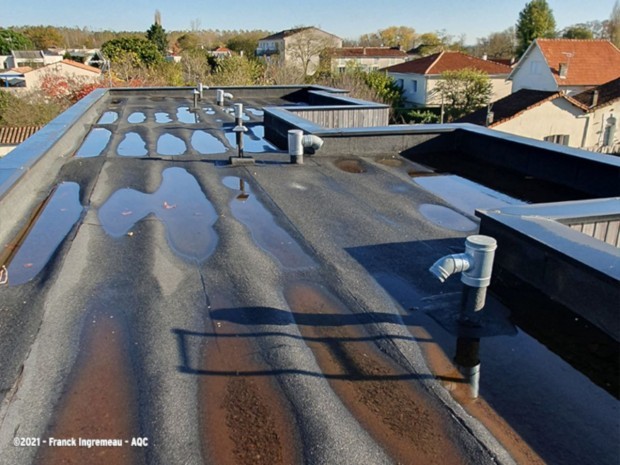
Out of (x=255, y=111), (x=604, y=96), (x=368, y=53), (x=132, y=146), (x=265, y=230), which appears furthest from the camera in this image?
(x=368, y=53)

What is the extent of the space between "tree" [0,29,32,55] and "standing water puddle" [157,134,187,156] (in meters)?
84.0

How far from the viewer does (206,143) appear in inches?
440

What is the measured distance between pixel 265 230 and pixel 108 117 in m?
11.5

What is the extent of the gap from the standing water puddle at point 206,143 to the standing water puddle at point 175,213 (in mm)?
2357

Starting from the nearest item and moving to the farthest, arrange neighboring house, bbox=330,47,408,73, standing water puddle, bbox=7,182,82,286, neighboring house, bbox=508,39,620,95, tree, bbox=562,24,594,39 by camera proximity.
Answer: standing water puddle, bbox=7,182,82,286 → neighboring house, bbox=508,39,620,95 → neighboring house, bbox=330,47,408,73 → tree, bbox=562,24,594,39

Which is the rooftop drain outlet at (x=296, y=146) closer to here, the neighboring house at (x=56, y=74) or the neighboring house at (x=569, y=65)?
the neighboring house at (x=56, y=74)

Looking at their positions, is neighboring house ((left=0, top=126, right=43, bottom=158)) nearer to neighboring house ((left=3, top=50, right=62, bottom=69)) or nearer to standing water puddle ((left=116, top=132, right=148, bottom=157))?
standing water puddle ((left=116, top=132, right=148, bottom=157))

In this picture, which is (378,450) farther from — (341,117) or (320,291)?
(341,117)

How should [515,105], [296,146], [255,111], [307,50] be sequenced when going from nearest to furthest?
[296,146] < [255,111] < [515,105] < [307,50]

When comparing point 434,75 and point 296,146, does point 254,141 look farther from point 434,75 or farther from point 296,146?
point 434,75

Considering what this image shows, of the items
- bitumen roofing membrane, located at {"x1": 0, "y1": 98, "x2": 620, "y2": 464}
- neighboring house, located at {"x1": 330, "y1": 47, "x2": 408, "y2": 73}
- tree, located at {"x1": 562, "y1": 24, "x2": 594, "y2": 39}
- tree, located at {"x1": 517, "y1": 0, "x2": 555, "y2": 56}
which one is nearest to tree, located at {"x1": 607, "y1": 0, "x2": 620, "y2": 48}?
tree, located at {"x1": 562, "y1": 24, "x2": 594, "y2": 39}

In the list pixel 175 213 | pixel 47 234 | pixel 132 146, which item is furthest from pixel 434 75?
pixel 47 234

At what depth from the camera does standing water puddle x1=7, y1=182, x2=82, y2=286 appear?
4770 millimetres

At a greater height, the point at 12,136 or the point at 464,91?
the point at 464,91
